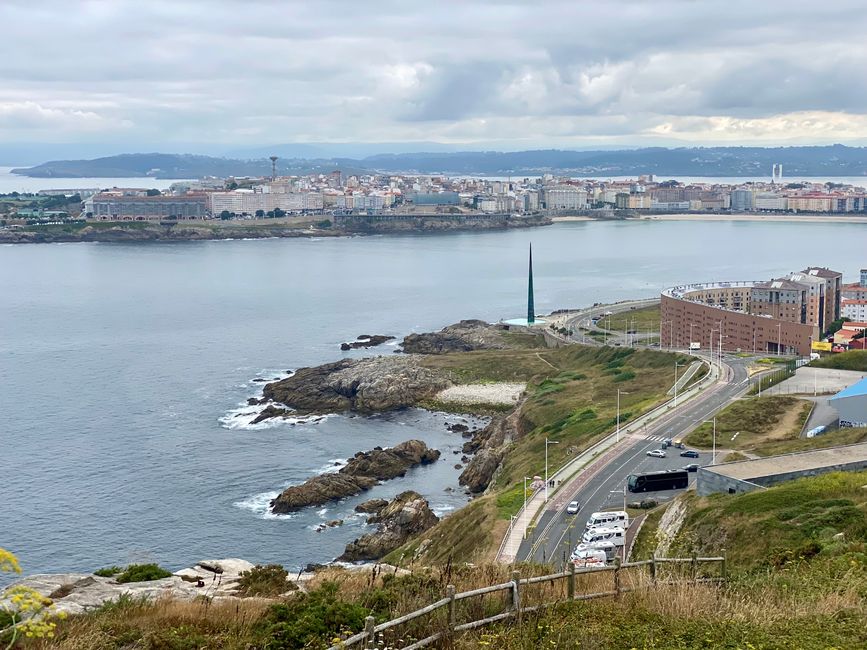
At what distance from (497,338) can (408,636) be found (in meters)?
38.8

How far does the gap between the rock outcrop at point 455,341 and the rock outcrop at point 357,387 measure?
6.00 metres

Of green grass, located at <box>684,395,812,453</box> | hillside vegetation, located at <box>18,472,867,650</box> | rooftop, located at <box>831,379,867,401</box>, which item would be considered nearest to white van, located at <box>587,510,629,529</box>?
green grass, located at <box>684,395,812,453</box>

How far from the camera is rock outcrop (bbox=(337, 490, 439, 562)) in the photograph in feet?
62.3

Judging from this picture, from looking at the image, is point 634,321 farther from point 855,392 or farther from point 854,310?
point 855,392

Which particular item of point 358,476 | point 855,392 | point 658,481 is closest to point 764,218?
point 855,392

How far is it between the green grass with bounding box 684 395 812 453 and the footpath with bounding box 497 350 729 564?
144 cm

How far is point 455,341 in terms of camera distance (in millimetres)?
42938

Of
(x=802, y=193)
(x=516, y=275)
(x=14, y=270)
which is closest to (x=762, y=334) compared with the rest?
(x=516, y=275)

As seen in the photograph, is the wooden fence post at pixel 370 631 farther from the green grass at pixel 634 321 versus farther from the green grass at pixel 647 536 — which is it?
the green grass at pixel 634 321

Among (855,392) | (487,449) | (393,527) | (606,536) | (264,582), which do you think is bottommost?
(393,527)

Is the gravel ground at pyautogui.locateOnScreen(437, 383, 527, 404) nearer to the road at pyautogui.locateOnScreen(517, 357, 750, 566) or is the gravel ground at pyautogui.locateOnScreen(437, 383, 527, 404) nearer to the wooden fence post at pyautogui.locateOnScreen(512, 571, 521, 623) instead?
the road at pyautogui.locateOnScreen(517, 357, 750, 566)

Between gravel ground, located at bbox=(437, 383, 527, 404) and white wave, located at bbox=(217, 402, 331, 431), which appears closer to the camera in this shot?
white wave, located at bbox=(217, 402, 331, 431)

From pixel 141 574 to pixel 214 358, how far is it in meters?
32.7

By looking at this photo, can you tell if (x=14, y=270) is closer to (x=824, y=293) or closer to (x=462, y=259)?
(x=462, y=259)
